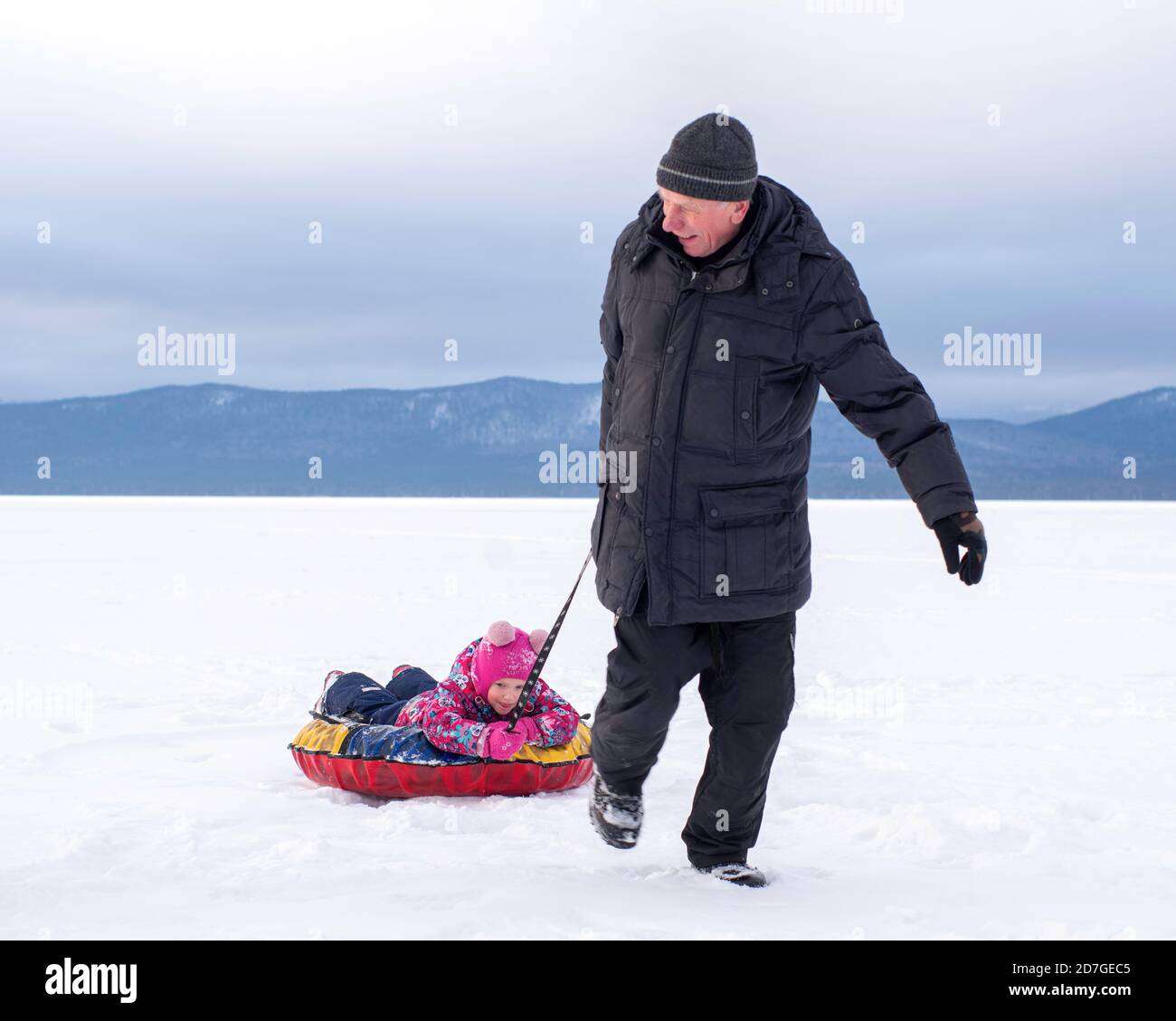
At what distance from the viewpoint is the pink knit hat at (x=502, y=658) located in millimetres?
4277

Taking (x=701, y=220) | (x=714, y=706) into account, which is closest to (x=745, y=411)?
(x=701, y=220)

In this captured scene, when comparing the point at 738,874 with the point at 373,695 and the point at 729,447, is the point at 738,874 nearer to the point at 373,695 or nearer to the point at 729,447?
the point at 729,447

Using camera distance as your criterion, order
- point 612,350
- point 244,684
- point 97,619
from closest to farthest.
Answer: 1. point 612,350
2. point 244,684
3. point 97,619

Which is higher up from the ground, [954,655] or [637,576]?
[637,576]

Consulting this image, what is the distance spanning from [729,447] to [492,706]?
70.2 inches

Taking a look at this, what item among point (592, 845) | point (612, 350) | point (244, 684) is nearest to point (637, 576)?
point (612, 350)

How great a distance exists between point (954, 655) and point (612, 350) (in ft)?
16.8

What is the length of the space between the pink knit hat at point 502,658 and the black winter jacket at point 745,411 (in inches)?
46.7

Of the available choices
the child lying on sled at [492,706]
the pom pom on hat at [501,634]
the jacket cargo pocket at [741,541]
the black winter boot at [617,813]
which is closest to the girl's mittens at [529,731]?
the child lying on sled at [492,706]

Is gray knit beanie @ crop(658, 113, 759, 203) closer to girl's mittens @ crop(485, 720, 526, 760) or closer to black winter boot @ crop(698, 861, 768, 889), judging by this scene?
black winter boot @ crop(698, 861, 768, 889)

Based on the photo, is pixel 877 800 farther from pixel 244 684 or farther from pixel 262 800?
pixel 244 684

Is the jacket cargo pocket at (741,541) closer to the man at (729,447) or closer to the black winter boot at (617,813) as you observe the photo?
the man at (729,447)

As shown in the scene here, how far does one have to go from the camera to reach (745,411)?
3.02 meters
